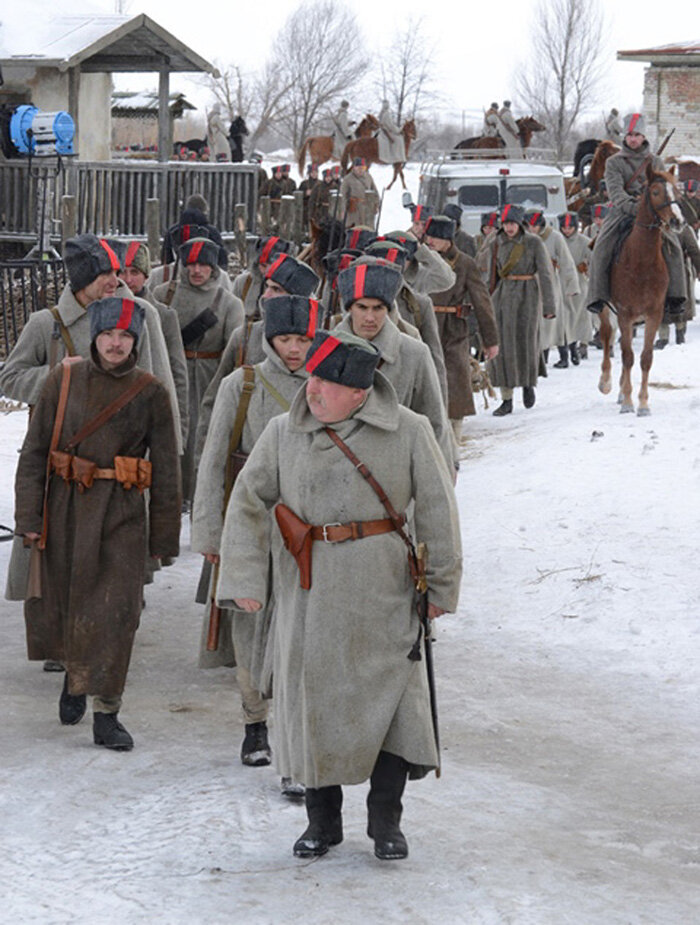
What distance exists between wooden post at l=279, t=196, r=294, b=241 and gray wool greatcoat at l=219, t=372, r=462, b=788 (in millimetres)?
18985

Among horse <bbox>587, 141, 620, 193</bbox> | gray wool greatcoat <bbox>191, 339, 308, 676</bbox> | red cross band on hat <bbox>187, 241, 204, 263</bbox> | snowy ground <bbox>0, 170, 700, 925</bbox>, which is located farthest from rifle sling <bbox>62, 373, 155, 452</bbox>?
horse <bbox>587, 141, 620, 193</bbox>

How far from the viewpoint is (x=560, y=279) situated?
1941 cm

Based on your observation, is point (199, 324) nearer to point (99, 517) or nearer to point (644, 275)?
point (99, 517)

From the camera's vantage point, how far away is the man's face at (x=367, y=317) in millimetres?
6938

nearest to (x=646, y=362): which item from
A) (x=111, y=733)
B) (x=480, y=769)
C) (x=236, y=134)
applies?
(x=480, y=769)

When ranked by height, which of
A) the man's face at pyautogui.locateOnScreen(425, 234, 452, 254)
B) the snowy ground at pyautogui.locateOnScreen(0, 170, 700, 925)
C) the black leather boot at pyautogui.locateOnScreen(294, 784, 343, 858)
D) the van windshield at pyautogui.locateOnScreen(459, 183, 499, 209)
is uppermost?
the van windshield at pyautogui.locateOnScreen(459, 183, 499, 209)

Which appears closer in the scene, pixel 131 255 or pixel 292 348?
pixel 292 348

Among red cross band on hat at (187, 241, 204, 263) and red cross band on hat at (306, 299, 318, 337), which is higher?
red cross band on hat at (187, 241, 204, 263)

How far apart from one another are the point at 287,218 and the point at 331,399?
1924 cm

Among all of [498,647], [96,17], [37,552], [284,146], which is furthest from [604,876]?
[284,146]

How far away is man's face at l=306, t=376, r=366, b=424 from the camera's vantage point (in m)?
5.04

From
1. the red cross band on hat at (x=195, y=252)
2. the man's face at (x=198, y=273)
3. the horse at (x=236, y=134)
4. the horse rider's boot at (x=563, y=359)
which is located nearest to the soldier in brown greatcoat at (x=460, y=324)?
the man's face at (x=198, y=273)

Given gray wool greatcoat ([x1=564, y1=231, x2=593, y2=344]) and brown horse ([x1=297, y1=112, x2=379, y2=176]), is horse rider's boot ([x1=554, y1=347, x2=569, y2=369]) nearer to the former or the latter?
gray wool greatcoat ([x1=564, y1=231, x2=593, y2=344])

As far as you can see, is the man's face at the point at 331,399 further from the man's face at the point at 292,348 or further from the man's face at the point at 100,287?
the man's face at the point at 100,287
